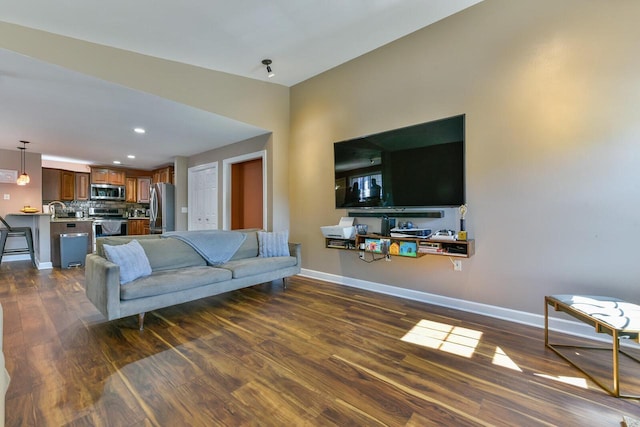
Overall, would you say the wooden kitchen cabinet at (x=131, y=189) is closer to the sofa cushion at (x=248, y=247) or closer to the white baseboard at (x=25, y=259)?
the white baseboard at (x=25, y=259)

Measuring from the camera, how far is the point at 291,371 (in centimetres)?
184

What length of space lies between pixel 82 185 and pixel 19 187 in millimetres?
1820

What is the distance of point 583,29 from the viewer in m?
2.29

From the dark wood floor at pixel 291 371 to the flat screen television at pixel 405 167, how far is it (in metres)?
1.24

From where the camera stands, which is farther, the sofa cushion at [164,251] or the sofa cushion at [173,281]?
the sofa cushion at [164,251]

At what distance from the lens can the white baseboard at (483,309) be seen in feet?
7.59

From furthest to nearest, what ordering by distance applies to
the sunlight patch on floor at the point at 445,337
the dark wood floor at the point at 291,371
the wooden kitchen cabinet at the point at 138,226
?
the wooden kitchen cabinet at the point at 138,226, the sunlight patch on floor at the point at 445,337, the dark wood floor at the point at 291,371

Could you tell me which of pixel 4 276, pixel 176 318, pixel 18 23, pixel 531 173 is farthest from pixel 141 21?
pixel 4 276

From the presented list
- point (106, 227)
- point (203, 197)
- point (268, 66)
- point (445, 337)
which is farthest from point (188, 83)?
point (106, 227)

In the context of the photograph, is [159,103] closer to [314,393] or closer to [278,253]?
[278,253]

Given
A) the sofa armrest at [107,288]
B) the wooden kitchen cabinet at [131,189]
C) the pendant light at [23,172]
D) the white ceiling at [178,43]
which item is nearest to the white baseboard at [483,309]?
the sofa armrest at [107,288]

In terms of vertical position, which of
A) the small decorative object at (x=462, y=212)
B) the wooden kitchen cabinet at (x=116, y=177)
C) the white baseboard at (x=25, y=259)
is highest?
the wooden kitchen cabinet at (x=116, y=177)

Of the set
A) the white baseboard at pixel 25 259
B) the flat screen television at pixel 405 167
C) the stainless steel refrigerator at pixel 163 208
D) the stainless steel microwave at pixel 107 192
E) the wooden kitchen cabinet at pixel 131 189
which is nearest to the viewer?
the flat screen television at pixel 405 167

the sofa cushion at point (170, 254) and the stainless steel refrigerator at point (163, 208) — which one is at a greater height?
the stainless steel refrigerator at point (163, 208)
